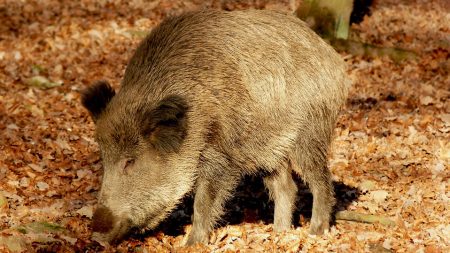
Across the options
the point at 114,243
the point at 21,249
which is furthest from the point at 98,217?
the point at 21,249

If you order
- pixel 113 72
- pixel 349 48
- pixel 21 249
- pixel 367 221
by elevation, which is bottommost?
pixel 21 249

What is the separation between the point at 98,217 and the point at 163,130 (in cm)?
97

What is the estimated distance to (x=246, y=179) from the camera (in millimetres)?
8656

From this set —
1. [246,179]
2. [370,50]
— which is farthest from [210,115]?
[370,50]

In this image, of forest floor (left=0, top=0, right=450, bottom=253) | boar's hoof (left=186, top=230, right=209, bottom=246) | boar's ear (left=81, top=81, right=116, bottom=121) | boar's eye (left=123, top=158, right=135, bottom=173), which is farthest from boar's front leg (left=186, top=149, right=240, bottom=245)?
boar's ear (left=81, top=81, right=116, bottom=121)

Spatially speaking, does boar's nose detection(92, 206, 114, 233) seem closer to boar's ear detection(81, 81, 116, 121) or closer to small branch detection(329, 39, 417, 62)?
boar's ear detection(81, 81, 116, 121)

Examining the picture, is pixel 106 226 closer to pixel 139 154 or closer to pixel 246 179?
pixel 139 154

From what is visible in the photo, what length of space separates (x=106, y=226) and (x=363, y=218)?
9.51 ft

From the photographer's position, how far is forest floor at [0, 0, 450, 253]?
6.48m

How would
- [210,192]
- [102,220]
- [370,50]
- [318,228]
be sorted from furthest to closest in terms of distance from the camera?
[370,50]
[318,228]
[210,192]
[102,220]

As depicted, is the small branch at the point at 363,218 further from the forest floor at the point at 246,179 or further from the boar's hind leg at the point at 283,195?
the boar's hind leg at the point at 283,195

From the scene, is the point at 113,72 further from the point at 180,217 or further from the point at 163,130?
the point at 163,130

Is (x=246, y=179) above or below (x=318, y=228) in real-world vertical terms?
above

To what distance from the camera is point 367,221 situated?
7125mm
